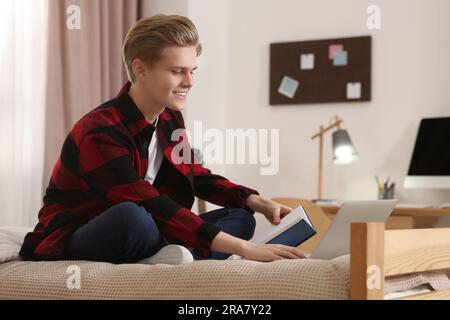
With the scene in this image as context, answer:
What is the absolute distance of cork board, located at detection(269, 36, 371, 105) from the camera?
4211 mm

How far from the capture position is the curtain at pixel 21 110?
337 cm

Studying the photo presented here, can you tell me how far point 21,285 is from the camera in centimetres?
153

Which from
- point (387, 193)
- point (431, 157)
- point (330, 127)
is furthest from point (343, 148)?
point (431, 157)

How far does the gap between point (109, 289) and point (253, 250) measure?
315 millimetres

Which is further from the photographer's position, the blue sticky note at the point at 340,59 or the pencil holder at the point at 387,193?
the blue sticky note at the point at 340,59

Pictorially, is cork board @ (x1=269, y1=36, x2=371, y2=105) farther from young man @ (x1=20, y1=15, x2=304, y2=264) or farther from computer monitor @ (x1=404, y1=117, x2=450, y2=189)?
young man @ (x1=20, y1=15, x2=304, y2=264)

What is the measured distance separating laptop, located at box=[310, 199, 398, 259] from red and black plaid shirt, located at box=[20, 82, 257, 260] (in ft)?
0.83

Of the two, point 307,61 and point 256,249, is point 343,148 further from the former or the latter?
point 256,249

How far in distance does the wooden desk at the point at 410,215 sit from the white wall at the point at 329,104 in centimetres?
41

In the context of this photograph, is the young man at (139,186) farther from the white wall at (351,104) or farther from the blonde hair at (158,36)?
the white wall at (351,104)

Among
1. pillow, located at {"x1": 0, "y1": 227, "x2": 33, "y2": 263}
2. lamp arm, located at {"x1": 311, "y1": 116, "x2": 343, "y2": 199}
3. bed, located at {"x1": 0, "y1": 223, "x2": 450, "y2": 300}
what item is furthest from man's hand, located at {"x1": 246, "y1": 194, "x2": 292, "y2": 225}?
lamp arm, located at {"x1": 311, "y1": 116, "x2": 343, "y2": 199}

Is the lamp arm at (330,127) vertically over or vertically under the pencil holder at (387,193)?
over

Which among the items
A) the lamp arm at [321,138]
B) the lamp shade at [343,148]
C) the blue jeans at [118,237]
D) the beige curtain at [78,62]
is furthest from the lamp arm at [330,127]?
the blue jeans at [118,237]

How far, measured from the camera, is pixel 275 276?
4.24 feet
